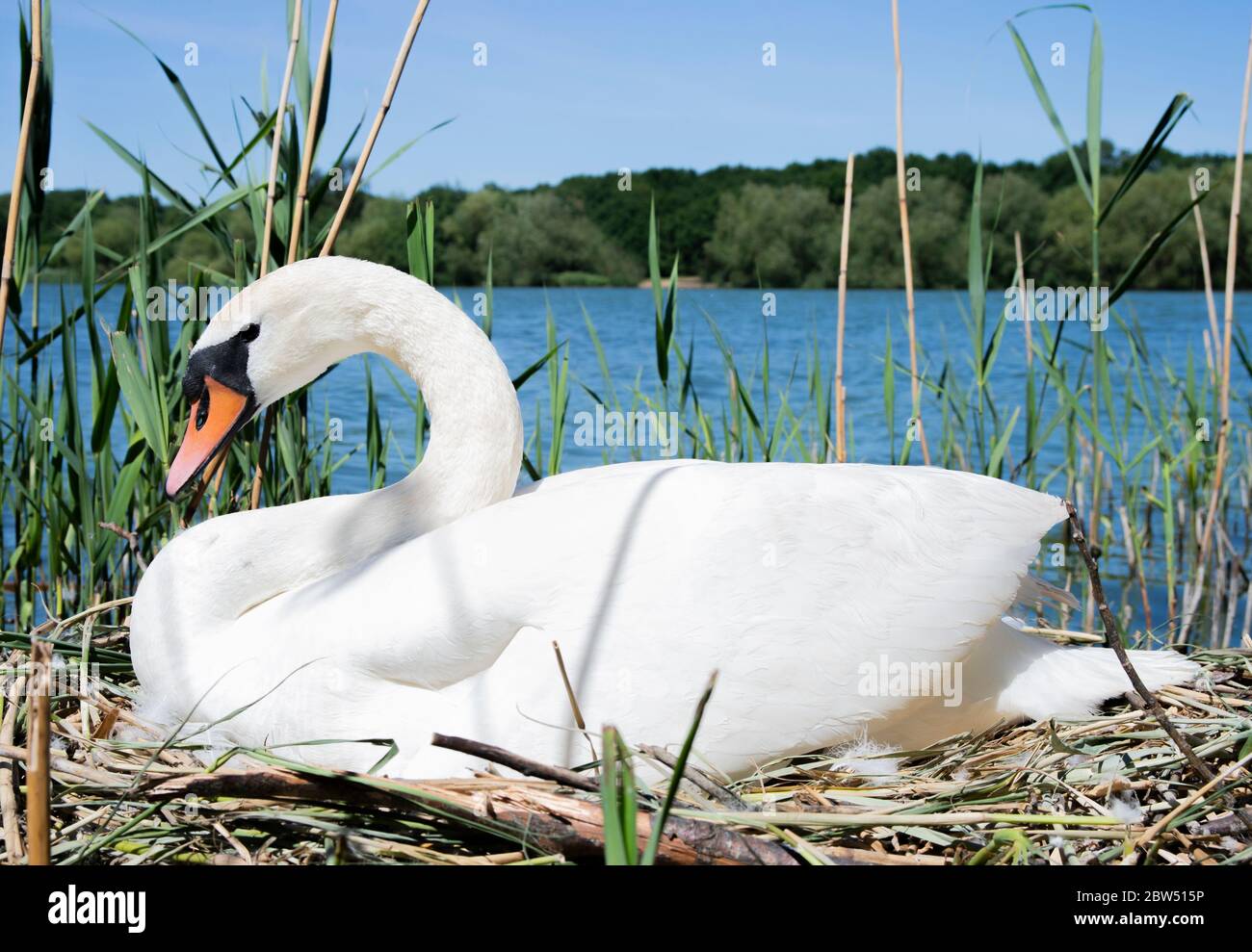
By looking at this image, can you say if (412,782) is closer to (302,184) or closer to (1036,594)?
(1036,594)

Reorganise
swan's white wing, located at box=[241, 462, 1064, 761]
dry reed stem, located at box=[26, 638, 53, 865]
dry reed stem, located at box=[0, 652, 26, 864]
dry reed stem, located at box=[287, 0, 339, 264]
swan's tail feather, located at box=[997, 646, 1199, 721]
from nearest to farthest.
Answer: dry reed stem, located at box=[26, 638, 53, 865] → dry reed stem, located at box=[0, 652, 26, 864] → swan's white wing, located at box=[241, 462, 1064, 761] → swan's tail feather, located at box=[997, 646, 1199, 721] → dry reed stem, located at box=[287, 0, 339, 264]

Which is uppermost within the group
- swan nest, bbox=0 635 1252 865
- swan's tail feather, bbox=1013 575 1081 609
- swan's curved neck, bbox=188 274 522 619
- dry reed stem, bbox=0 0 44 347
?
dry reed stem, bbox=0 0 44 347

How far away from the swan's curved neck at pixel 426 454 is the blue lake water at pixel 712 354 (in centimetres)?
66

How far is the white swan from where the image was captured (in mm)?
2406

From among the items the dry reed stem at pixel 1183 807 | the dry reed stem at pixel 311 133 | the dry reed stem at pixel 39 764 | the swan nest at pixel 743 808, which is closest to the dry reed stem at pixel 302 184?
the dry reed stem at pixel 311 133

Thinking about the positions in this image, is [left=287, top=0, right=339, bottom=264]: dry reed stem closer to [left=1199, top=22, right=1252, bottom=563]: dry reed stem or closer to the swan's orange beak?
the swan's orange beak

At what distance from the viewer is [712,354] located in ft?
51.2

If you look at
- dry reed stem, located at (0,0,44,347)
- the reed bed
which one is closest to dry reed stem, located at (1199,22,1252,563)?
the reed bed

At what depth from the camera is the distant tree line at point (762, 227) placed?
7.68m

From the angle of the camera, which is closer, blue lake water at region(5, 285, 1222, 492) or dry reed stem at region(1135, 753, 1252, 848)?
dry reed stem at region(1135, 753, 1252, 848)

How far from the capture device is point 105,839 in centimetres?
214

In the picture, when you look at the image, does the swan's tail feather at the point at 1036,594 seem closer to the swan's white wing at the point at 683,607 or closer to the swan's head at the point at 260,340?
the swan's white wing at the point at 683,607

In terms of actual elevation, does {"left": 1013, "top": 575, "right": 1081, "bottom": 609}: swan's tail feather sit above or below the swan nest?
above

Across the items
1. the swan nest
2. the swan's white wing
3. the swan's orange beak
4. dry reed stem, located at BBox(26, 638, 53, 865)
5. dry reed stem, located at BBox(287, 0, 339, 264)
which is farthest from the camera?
dry reed stem, located at BBox(287, 0, 339, 264)
